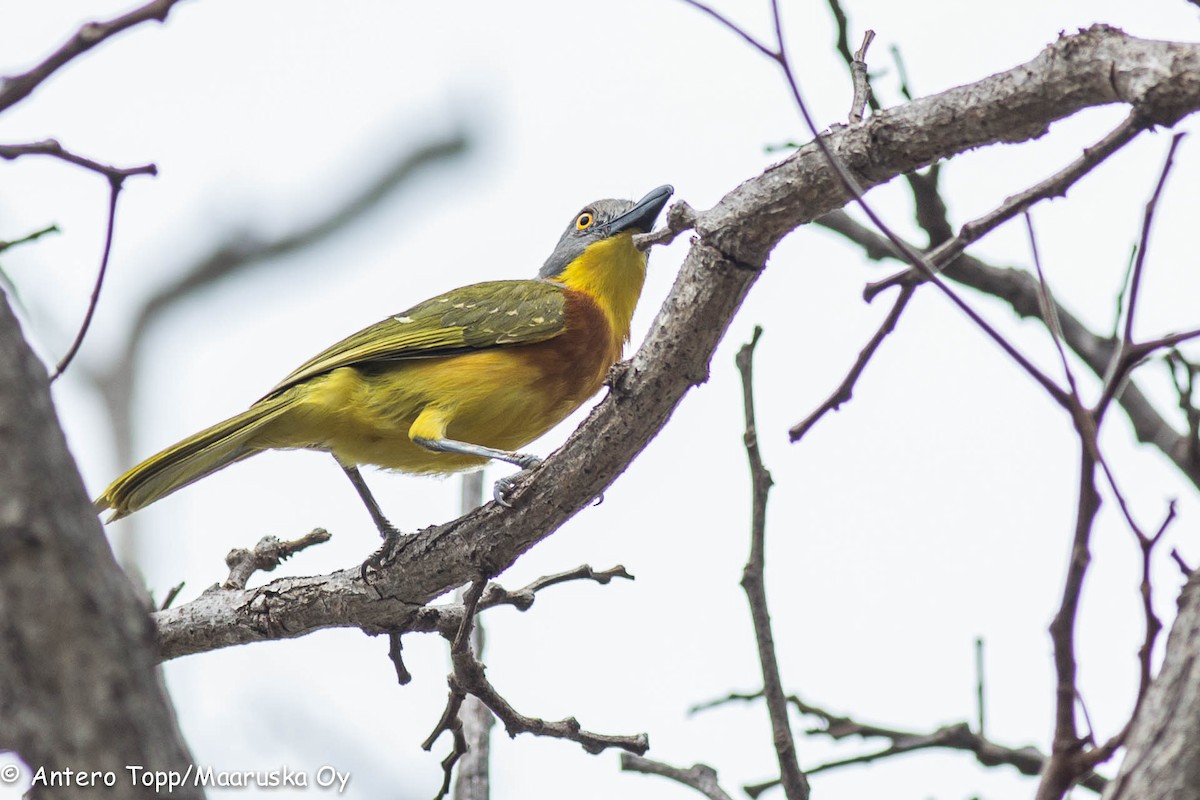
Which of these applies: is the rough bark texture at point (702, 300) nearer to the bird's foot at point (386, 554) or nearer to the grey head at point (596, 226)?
the bird's foot at point (386, 554)

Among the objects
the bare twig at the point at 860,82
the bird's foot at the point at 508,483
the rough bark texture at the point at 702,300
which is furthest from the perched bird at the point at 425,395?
the bare twig at the point at 860,82

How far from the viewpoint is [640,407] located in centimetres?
404

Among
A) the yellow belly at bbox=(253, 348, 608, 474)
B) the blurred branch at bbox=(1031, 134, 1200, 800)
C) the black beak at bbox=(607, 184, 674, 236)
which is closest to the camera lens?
the blurred branch at bbox=(1031, 134, 1200, 800)

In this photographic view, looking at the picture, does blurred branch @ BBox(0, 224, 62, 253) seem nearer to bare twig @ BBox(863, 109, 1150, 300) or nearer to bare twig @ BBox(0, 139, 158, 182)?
bare twig @ BBox(0, 139, 158, 182)

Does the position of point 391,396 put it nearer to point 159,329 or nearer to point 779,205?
point 779,205

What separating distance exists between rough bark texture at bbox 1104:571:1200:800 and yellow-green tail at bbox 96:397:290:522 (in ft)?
14.8

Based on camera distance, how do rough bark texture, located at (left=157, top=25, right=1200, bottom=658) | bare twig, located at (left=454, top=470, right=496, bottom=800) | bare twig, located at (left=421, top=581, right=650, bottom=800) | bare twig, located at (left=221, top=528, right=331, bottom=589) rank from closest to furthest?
rough bark texture, located at (left=157, top=25, right=1200, bottom=658), bare twig, located at (left=421, top=581, right=650, bottom=800), bare twig, located at (left=454, top=470, right=496, bottom=800), bare twig, located at (left=221, top=528, right=331, bottom=589)

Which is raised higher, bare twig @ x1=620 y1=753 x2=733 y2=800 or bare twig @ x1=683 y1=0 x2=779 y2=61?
bare twig @ x1=683 y1=0 x2=779 y2=61

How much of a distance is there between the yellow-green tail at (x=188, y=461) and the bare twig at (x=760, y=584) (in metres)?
2.92

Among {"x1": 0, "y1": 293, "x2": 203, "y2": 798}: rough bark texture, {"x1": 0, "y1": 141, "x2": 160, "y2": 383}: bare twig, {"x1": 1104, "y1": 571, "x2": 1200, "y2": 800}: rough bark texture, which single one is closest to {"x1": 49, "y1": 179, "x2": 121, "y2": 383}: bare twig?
{"x1": 0, "y1": 141, "x2": 160, "y2": 383}: bare twig

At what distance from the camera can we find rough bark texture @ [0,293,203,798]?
1.75 meters

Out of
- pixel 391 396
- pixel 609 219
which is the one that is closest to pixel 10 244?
pixel 391 396

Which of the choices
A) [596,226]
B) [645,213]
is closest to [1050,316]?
[645,213]

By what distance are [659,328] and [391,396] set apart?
8.13 feet
